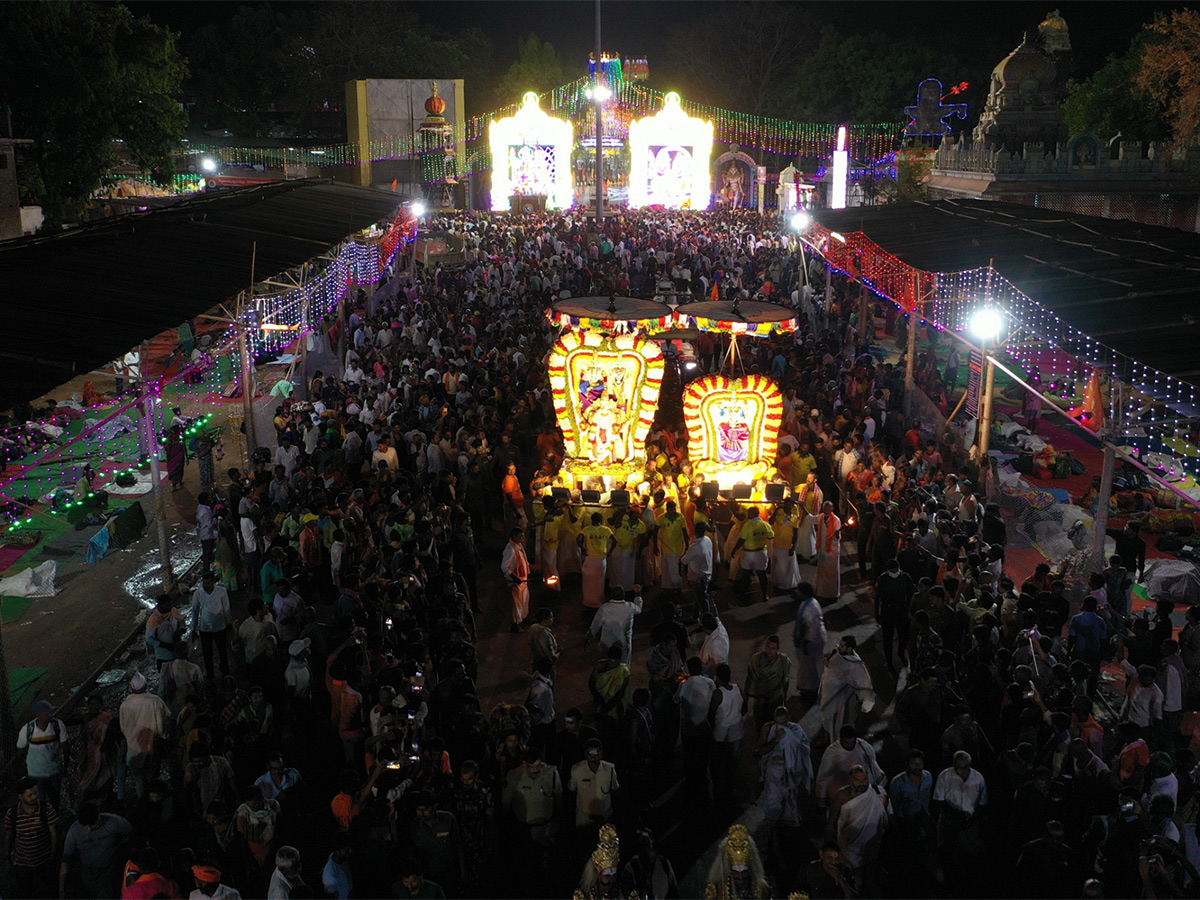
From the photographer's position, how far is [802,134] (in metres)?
50.5

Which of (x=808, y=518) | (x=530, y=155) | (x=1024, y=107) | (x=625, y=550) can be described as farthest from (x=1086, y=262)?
(x=530, y=155)

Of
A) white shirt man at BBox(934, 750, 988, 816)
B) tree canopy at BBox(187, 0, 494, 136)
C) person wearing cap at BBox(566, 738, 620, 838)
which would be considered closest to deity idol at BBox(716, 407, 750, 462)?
person wearing cap at BBox(566, 738, 620, 838)

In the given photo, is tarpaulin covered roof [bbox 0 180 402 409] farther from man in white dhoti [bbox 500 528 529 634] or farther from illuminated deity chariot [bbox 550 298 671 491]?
illuminated deity chariot [bbox 550 298 671 491]

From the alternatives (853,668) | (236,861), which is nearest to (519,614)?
A: (853,668)

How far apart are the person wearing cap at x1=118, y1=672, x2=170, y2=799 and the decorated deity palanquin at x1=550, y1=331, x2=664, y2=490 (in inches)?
216

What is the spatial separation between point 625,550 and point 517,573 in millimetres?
1125

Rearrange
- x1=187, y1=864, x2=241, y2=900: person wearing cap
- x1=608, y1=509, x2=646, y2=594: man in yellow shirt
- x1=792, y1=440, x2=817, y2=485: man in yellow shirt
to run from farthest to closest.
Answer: x1=792, y1=440, x2=817, y2=485: man in yellow shirt → x1=608, y1=509, x2=646, y2=594: man in yellow shirt → x1=187, y1=864, x2=241, y2=900: person wearing cap

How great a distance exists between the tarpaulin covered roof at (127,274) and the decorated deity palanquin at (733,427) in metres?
5.13

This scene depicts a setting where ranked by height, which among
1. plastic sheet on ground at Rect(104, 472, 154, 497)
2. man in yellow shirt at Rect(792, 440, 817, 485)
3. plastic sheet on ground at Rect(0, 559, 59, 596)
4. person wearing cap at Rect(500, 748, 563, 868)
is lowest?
plastic sheet on ground at Rect(0, 559, 59, 596)

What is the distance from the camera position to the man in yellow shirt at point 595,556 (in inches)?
376

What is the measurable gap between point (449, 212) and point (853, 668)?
3505cm

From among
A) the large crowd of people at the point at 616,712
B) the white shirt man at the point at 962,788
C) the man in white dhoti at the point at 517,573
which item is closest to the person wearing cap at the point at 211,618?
the large crowd of people at the point at 616,712

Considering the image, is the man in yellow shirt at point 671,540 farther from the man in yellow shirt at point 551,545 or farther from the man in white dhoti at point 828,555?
the man in white dhoti at point 828,555

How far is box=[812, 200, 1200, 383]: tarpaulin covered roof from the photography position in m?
10.2
